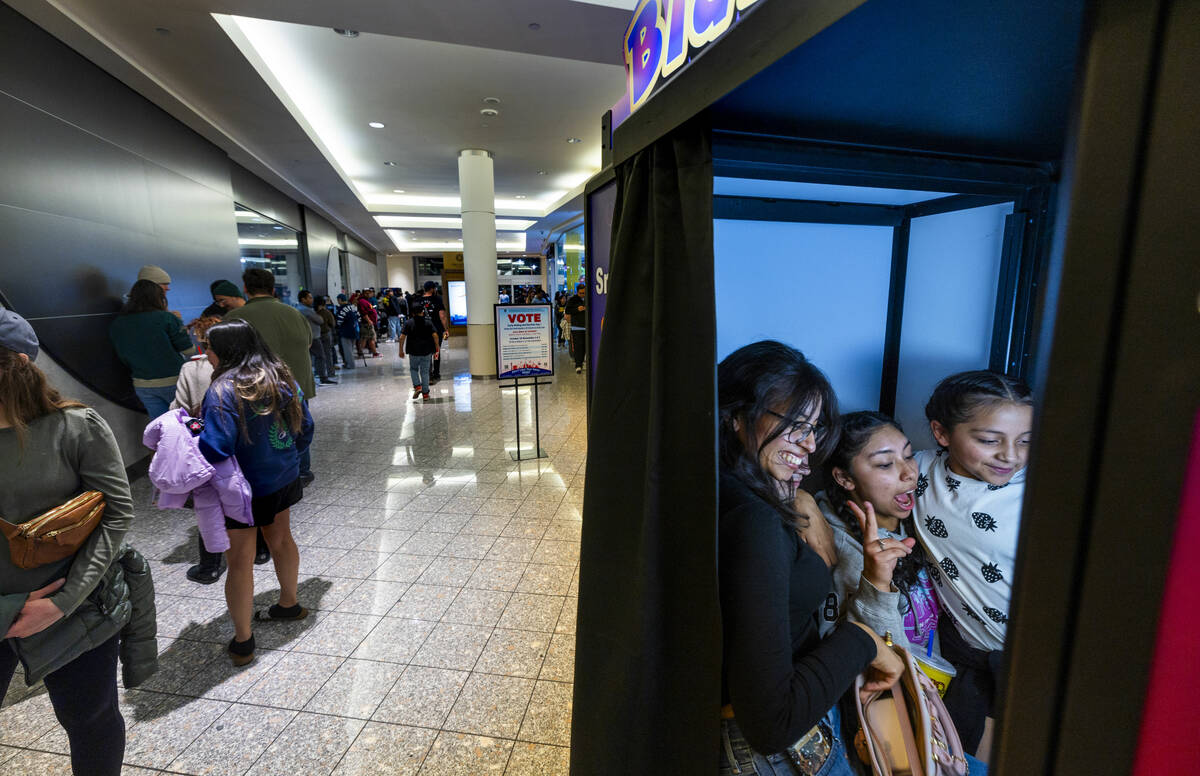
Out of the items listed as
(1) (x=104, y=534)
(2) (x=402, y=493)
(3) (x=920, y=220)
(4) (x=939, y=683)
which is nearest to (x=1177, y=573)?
(4) (x=939, y=683)

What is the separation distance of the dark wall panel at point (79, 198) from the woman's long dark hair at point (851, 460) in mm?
5071

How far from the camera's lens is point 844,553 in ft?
4.17

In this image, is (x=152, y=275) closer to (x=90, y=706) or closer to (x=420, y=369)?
(x=420, y=369)

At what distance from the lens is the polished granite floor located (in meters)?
1.91

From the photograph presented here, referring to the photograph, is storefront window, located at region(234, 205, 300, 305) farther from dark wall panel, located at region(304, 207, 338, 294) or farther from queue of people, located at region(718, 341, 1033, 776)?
queue of people, located at region(718, 341, 1033, 776)

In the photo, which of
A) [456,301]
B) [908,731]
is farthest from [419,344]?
[456,301]

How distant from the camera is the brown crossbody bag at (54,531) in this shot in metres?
1.37

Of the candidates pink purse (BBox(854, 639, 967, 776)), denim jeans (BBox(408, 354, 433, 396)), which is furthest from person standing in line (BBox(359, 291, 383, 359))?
pink purse (BBox(854, 639, 967, 776))

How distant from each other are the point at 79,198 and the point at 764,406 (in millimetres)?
5650

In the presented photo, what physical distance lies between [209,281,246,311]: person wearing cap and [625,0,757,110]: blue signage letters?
3.90 m

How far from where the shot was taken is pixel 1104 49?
1.33 feet

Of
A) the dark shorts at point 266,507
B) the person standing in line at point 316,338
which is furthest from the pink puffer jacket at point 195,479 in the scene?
the person standing in line at point 316,338

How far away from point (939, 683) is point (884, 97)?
1256 mm

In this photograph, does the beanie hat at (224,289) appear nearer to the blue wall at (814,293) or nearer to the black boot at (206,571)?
the black boot at (206,571)
